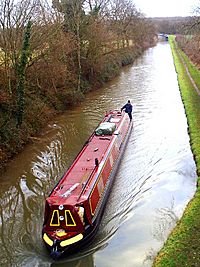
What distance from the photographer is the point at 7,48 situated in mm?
20656

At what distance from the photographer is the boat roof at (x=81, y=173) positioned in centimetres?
1160

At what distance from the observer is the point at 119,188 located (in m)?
15.1

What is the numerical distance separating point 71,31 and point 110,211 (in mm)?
21640

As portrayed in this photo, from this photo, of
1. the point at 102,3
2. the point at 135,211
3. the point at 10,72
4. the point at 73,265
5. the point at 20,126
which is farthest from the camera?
the point at 102,3

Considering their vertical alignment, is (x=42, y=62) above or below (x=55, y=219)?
above

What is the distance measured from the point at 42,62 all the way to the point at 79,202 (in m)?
17.1

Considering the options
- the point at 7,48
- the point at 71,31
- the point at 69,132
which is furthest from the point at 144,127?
the point at 71,31

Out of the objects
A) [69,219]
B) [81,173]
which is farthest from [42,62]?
[69,219]

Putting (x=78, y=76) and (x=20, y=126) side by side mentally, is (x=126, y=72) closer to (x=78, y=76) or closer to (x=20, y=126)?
(x=78, y=76)

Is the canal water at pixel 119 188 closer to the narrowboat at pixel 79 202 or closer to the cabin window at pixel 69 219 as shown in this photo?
the narrowboat at pixel 79 202

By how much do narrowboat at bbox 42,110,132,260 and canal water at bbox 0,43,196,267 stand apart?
1.72ft

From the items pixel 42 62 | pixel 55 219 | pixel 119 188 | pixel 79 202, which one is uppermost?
pixel 42 62

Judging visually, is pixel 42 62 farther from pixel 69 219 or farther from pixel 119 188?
pixel 69 219

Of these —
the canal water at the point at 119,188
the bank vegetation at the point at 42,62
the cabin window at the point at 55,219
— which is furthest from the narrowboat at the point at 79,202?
the bank vegetation at the point at 42,62
